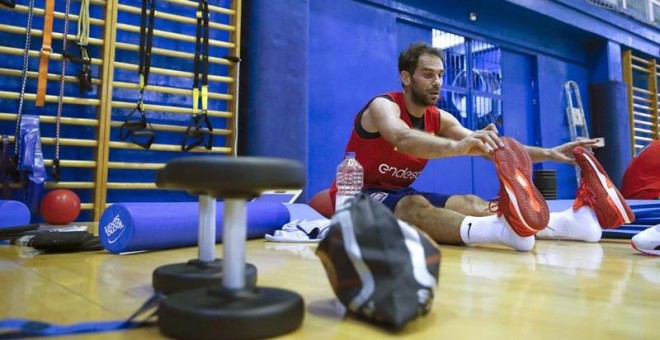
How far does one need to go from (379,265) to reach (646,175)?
3375mm

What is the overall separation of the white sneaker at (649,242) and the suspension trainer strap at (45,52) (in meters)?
3.21

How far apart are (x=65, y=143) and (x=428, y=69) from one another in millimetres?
2309

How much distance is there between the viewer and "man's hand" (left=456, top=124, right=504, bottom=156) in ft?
5.60

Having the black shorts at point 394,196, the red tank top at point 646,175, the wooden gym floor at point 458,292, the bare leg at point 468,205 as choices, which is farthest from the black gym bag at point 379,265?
the red tank top at point 646,175

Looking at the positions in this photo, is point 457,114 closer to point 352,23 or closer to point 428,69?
point 352,23

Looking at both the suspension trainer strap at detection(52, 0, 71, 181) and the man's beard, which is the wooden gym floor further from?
the suspension trainer strap at detection(52, 0, 71, 181)

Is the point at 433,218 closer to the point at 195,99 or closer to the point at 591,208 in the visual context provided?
the point at 591,208

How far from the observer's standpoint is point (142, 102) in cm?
324

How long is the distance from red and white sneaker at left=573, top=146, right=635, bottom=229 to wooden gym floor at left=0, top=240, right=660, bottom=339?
9.9 inches

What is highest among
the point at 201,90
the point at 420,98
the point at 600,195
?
the point at 201,90

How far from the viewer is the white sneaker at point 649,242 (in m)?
1.54

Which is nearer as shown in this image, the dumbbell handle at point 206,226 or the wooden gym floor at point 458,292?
the wooden gym floor at point 458,292

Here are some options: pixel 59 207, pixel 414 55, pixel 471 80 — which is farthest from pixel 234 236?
pixel 471 80

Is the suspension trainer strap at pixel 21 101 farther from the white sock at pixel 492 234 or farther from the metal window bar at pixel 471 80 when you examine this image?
the metal window bar at pixel 471 80
